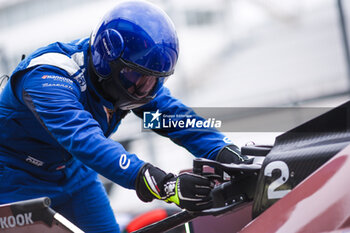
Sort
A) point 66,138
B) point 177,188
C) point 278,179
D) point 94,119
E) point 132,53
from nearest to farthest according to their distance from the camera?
point 278,179 < point 177,188 < point 66,138 < point 132,53 < point 94,119

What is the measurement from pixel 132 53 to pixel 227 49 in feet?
12.0

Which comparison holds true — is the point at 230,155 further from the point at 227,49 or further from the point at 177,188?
the point at 227,49

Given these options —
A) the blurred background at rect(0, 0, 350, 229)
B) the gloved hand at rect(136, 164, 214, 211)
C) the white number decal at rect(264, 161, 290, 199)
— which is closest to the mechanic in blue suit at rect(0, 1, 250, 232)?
the gloved hand at rect(136, 164, 214, 211)

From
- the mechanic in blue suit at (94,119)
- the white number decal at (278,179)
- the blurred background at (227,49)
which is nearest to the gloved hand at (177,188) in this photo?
the mechanic in blue suit at (94,119)

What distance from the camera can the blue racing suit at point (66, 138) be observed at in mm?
Answer: 2578

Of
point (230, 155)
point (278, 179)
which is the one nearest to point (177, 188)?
point (278, 179)

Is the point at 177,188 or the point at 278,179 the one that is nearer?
the point at 278,179

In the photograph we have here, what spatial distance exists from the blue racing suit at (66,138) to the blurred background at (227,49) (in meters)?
2.27

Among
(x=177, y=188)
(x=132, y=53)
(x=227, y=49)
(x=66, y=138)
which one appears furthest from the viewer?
(x=227, y=49)

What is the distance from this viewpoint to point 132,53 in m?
2.79

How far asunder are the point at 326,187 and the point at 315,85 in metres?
4.10

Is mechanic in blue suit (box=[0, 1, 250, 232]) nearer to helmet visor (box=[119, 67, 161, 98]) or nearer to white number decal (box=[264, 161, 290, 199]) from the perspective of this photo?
helmet visor (box=[119, 67, 161, 98])

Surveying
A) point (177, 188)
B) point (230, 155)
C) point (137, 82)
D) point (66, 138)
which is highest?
point (137, 82)

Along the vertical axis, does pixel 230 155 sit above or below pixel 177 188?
below
